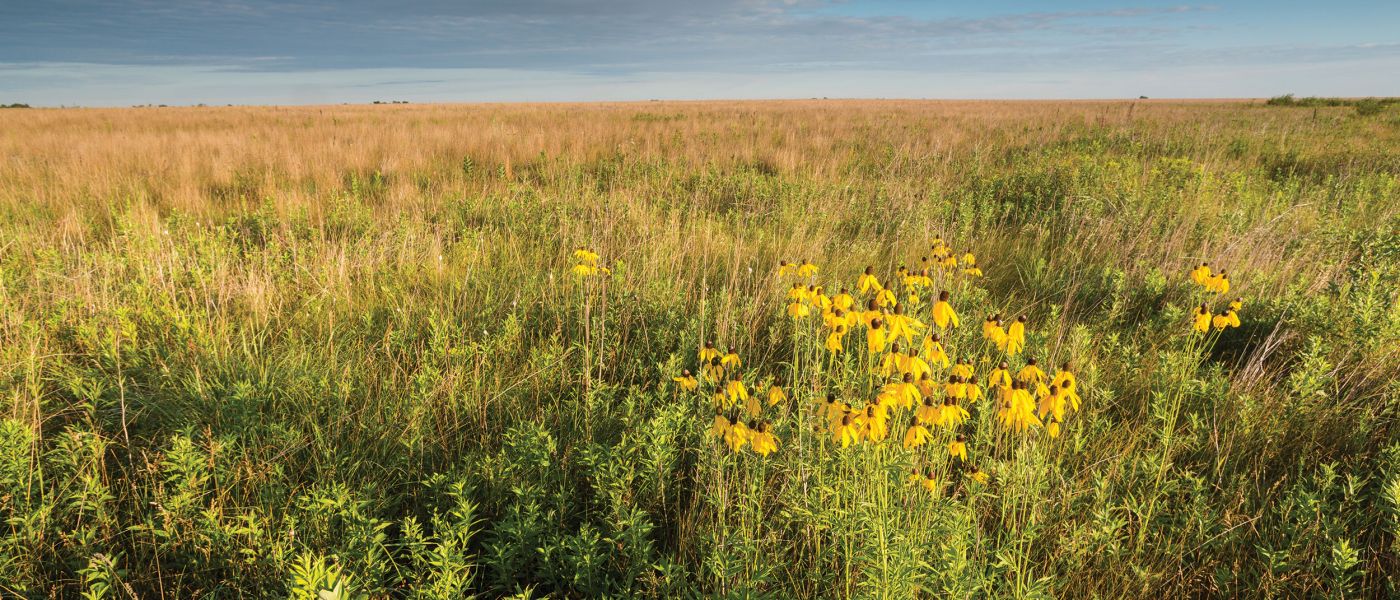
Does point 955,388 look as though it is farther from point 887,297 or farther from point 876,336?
point 887,297

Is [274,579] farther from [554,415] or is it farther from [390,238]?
[390,238]

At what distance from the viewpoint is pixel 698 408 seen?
2463mm

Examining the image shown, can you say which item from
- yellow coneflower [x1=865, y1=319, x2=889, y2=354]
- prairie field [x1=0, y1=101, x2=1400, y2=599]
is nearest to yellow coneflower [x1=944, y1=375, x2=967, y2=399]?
prairie field [x1=0, y1=101, x2=1400, y2=599]

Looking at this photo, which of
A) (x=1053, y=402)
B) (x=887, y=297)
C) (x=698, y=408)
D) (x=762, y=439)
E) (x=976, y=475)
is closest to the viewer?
(x=762, y=439)

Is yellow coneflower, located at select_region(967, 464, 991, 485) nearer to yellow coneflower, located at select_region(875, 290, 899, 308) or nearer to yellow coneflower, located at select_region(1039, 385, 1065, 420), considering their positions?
yellow coneflower, located at select_region(1039, 385, 1065, 420)

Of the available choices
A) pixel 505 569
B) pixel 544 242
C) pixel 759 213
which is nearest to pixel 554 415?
pixel 505 569

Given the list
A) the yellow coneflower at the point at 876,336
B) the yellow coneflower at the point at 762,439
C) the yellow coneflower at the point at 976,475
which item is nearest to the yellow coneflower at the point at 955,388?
the yellow coneflower at the point at 876,336

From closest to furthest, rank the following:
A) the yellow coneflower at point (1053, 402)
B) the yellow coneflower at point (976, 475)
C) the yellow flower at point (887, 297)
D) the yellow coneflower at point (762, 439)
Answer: the yellow coneflower at point (762, 439), the yellow coneflower at point (1053, 402), the yellow coneflower at point (976, 475), the yellow flower at point (887, 297)

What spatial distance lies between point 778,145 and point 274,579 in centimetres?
1087

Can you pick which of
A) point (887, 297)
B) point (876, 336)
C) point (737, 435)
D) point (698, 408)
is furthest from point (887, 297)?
point (737, 435)

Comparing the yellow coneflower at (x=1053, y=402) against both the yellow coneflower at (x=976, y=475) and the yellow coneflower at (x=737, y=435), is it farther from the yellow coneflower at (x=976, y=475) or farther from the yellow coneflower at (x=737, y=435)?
the yellow coneflower at (x=737, y=435)

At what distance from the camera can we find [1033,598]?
5.08 ft

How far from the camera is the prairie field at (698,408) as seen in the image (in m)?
1.73

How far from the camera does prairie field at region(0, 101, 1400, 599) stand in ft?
5.67
